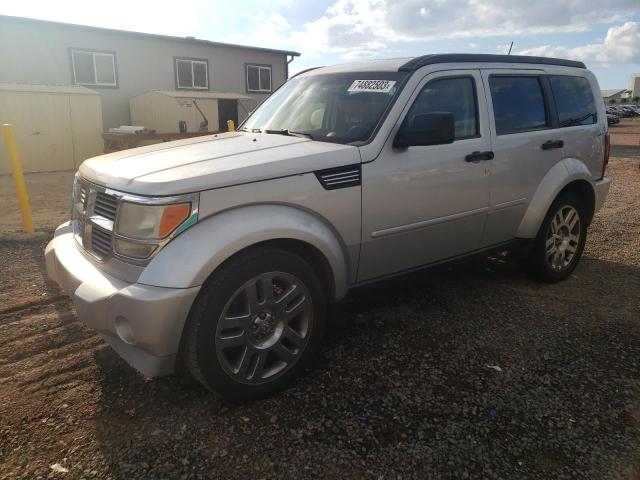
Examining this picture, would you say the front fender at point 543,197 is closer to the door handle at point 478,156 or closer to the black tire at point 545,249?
the black tire at point 545,249

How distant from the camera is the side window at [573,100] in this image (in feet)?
13.7

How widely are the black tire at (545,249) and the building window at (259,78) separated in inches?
751

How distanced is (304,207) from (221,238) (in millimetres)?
532

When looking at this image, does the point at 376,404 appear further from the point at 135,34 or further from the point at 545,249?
the point at 135,34

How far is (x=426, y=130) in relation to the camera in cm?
289

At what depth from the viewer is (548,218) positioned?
163 inches

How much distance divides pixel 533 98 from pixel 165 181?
317cm

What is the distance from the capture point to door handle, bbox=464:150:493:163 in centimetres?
337

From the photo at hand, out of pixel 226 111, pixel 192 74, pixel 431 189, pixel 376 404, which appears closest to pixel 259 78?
pixel 226 111

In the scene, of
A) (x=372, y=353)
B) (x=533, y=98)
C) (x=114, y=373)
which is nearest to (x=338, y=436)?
(x=372, y=353)

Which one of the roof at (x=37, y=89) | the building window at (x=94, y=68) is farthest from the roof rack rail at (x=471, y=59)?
the building window at (x=94, y=68)

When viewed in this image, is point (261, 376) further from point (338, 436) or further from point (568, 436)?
point (568, 436)

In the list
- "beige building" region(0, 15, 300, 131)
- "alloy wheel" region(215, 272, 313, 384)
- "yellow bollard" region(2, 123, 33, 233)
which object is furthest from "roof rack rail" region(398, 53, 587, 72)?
"beige building" region(0, 15, 300, 131)

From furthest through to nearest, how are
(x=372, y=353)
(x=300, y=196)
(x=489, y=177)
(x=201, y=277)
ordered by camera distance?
1. (x=489, y=177)
2. (x=372, y=353)
3. (x=300, y=196)
4. (x=201, y=277)
